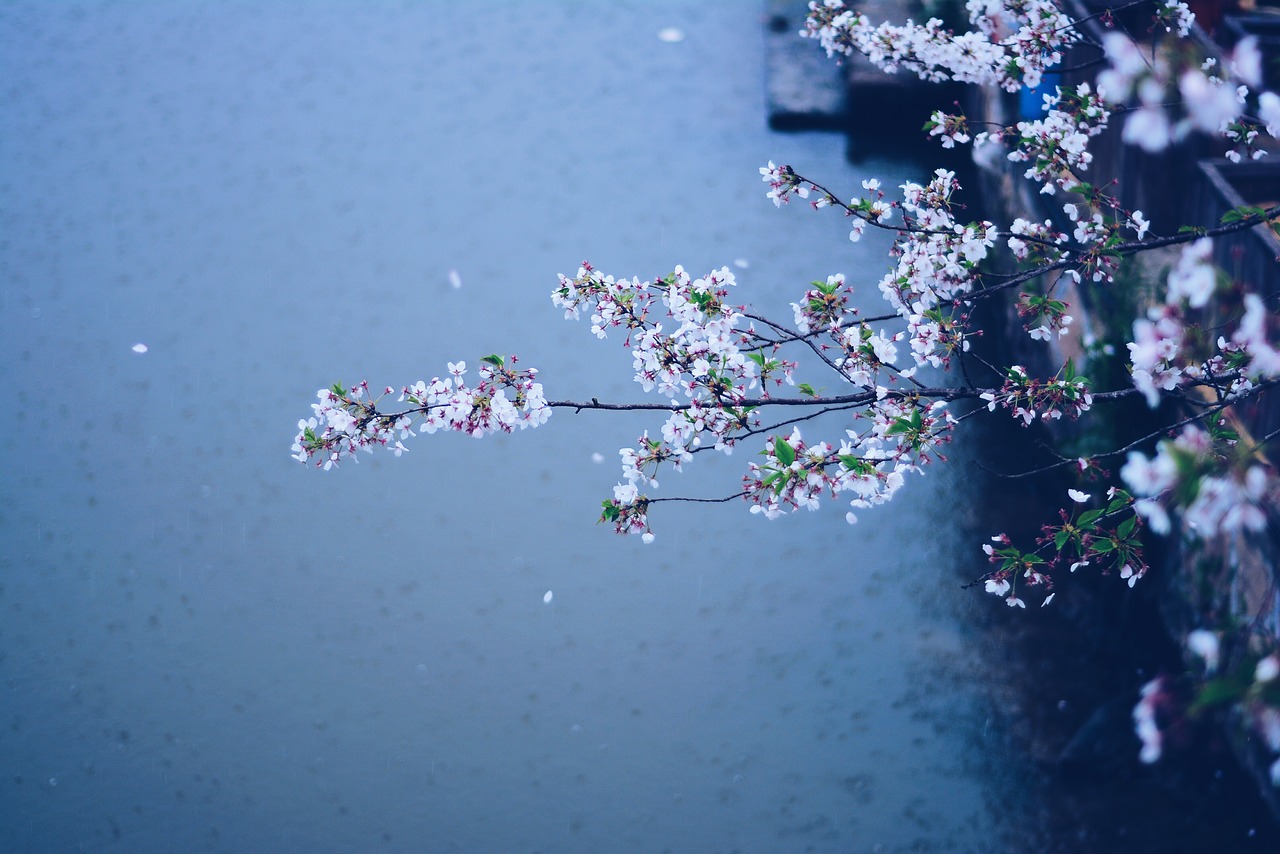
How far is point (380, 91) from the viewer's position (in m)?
9.23

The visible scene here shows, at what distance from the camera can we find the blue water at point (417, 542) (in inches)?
184

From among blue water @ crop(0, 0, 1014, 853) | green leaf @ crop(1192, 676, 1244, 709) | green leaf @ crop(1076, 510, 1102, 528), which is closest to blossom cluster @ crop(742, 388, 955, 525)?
green leaf @ crop(1076, 510, 1102, 528)

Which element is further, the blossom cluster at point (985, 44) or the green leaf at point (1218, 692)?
the blossom cluster at point (985, 44)

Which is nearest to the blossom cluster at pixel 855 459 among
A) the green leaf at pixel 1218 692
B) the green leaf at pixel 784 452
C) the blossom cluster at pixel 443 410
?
the green leaf at pixel 784 452

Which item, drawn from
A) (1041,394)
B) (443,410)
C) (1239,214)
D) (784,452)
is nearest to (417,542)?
(443,410)

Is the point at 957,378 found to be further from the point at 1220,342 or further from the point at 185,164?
the point at 185,164

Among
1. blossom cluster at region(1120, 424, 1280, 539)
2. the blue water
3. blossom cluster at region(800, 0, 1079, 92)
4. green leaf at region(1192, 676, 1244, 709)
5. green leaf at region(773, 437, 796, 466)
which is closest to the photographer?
green leaf at region(1192, 676, 1244, 709)

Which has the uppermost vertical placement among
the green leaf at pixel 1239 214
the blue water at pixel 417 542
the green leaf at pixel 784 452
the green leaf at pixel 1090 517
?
the green leaf at pixel 1239 214

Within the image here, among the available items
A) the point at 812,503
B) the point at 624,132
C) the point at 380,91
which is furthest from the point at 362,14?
the point at 812,503

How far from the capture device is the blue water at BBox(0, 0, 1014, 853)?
4.68 metres

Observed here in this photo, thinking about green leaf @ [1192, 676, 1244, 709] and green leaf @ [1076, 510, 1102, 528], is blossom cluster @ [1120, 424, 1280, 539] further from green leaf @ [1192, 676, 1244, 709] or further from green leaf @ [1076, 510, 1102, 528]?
green leaf @ [1076, 510, 1102, 528]

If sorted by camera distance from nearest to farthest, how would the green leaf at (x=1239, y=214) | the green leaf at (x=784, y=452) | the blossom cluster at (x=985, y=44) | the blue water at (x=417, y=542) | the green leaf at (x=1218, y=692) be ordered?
the green leaf at (x=1218, y=692)
the green leaf at (x=784, y=452)
the green leaf at (x=1239, y=214)
the blossom cluster at (x=985, y=44)
the blue water at (x=417, y=542)

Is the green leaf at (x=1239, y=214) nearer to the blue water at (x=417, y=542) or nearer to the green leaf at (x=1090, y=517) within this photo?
the green leaf at (x=1090, y=517)

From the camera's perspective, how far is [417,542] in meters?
5.73
